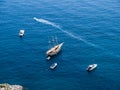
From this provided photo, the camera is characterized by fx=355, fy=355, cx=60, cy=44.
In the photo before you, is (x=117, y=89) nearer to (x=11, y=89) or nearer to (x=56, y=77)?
(x=56, y=77)

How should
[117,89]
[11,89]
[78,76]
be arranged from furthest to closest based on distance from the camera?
[78,76], [117,89], [11,89]

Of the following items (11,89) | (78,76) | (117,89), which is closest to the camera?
(11,89)

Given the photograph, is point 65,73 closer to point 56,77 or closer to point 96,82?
point 56,77

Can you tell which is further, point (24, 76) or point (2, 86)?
point (24, 76)

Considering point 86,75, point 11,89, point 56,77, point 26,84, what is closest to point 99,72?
point 86,75

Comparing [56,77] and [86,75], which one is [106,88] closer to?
[86,75]

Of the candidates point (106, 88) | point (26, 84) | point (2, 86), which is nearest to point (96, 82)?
point (106, 88)

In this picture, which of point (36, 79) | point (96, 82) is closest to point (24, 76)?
point (36, 79)

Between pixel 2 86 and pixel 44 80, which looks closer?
pixel 2 86
